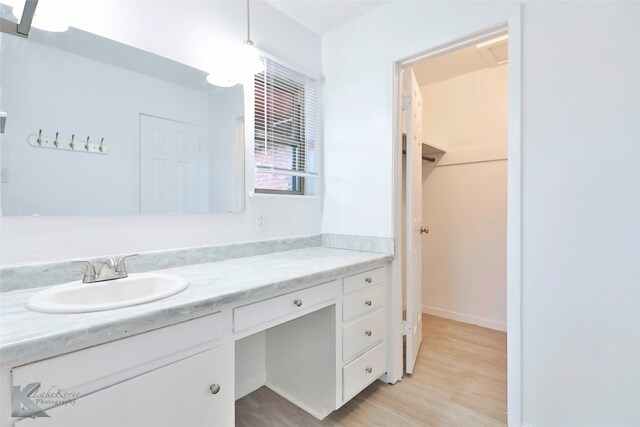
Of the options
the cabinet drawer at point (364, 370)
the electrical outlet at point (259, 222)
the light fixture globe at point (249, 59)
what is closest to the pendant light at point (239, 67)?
the light fixture globe at point (249, 59)

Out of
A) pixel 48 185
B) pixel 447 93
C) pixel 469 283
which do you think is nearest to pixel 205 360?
pixel 48 185

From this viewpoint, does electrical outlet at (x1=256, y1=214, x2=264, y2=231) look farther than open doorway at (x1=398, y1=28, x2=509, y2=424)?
No

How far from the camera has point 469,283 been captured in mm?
2891

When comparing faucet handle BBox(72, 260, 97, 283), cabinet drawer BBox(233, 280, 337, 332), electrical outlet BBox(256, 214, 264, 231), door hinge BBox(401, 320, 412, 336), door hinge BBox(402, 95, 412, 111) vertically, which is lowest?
door hinge BBox(401, 320, 412, 336)

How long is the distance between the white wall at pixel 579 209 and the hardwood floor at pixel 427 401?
0.32 metres

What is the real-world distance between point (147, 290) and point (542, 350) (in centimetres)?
176

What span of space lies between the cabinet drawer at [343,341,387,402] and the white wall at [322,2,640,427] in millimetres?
729

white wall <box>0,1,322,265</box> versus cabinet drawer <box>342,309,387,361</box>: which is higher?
white wall <box>0,1,322,265</box>

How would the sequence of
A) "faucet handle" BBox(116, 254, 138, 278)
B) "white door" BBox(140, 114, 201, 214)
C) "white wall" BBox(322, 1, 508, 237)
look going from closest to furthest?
"faucet handle" BBox(116, 254, 138, 278) < "white door" BBox(140, 114, 201, 214) < "white wall" BBox(322, 1, 508, 237)

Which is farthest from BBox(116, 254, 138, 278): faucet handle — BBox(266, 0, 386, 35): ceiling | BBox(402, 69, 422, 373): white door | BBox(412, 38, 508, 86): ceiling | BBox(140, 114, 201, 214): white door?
BBox(412, 38, 508, 86): ceiling

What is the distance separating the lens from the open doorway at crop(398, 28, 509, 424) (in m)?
2.09

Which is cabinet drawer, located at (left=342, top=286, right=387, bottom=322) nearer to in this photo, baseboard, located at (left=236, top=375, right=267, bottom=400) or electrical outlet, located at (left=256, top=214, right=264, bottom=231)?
electrical outlet, located at (left=256, top=214, right=264, bottom=231)

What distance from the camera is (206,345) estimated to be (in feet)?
3.26

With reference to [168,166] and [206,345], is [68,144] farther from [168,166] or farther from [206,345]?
[206,345]
